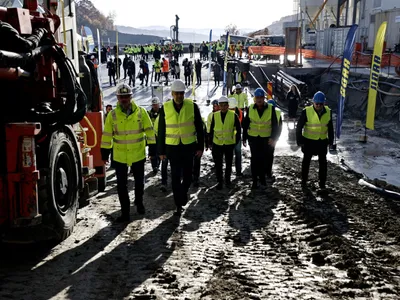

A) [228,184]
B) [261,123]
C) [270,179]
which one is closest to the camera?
[261,123]

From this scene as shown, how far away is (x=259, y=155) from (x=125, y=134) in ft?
10.2

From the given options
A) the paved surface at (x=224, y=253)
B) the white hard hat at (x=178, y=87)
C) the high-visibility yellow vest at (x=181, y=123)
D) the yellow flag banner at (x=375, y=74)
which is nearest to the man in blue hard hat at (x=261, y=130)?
the paved surface at (x=224, y=253)

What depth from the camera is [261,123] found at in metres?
8.66

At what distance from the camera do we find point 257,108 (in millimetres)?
8727

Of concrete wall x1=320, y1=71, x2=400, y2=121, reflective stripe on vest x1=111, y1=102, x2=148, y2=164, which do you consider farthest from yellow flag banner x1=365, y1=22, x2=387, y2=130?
reflective stripe on vest x1=111, y1=102, x2=148, y2=164

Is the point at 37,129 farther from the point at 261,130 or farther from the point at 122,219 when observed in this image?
the point at 261,130

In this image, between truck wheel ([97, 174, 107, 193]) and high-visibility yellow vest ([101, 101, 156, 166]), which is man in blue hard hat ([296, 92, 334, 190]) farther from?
truck wheel ([97, 174, 107, 193])

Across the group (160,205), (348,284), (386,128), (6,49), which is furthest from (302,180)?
(386,128)

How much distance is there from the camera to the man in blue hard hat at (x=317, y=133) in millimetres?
8391

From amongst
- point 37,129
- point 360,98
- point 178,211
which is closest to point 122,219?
point 178,211

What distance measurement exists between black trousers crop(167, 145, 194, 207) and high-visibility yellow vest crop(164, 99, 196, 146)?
0.12 metres

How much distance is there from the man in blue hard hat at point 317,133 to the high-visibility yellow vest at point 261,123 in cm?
54

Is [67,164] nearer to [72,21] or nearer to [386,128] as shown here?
[72,21]

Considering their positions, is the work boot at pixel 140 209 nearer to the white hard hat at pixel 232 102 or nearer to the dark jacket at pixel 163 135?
the dark jacket at pixel 163 135
